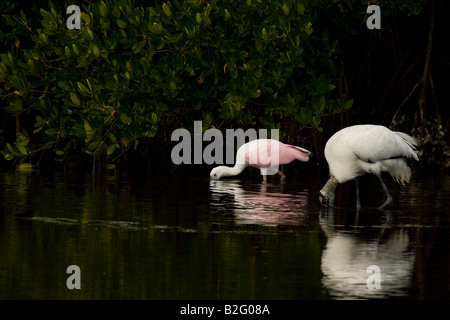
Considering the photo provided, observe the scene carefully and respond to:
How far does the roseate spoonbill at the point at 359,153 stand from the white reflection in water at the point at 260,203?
487mm

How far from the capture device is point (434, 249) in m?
9.85

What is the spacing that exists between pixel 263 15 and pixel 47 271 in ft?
22.3

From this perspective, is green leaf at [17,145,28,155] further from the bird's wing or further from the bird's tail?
the bird's wing

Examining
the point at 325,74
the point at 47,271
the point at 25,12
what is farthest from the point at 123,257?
the point at 25,12

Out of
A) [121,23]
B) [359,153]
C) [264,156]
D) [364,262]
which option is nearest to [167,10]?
[121,23]

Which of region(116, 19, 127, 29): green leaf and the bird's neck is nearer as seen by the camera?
the bird's neck

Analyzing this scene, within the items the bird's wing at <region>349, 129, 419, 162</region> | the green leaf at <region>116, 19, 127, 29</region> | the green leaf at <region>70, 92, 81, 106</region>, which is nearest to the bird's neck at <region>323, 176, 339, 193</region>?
the bird's wing at <region>349, 129, 419, 162</region>

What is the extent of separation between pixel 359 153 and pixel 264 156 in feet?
12.3

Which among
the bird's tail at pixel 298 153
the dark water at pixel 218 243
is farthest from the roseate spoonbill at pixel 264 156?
the dark water at pixel 218 243

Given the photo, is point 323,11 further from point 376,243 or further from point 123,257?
point 123,257

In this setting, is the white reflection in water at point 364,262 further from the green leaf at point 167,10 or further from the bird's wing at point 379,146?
the green leaf at point 167,10

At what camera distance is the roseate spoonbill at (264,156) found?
1670 cm

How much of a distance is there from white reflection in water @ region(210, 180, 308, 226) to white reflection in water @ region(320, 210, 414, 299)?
0.76 m

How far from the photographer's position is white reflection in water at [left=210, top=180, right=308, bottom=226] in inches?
466
